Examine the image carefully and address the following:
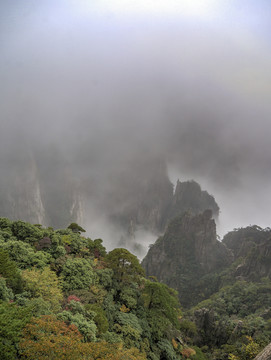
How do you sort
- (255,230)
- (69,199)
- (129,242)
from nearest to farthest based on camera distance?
1. (69,199)
2. (255,230)
3. (129,242)

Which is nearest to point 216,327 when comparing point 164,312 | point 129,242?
point 164,312

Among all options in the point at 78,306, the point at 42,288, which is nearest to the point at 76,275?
the point at 42,288

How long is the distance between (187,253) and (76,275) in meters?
120

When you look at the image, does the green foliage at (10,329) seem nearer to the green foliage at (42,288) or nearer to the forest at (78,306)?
the forest at (78,306)

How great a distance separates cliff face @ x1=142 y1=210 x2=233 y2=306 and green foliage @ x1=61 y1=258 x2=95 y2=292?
99.5 m

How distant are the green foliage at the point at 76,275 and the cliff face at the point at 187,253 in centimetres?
9949

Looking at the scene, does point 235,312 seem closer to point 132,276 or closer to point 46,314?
point 132,276

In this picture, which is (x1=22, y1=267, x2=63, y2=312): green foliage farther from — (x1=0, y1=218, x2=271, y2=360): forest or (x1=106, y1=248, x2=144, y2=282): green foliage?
(x1=106, y1=248, x2=144, y2=282): green foliage

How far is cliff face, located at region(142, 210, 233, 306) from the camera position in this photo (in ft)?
388

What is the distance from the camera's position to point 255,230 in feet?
440

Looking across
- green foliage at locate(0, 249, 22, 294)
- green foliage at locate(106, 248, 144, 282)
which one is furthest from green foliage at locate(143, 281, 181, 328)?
green foliage at locate(0, 249, 22, 294)

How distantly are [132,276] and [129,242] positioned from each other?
173 metres

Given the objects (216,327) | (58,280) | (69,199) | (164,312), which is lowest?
(216,327)

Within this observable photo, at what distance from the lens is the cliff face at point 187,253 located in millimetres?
118125
